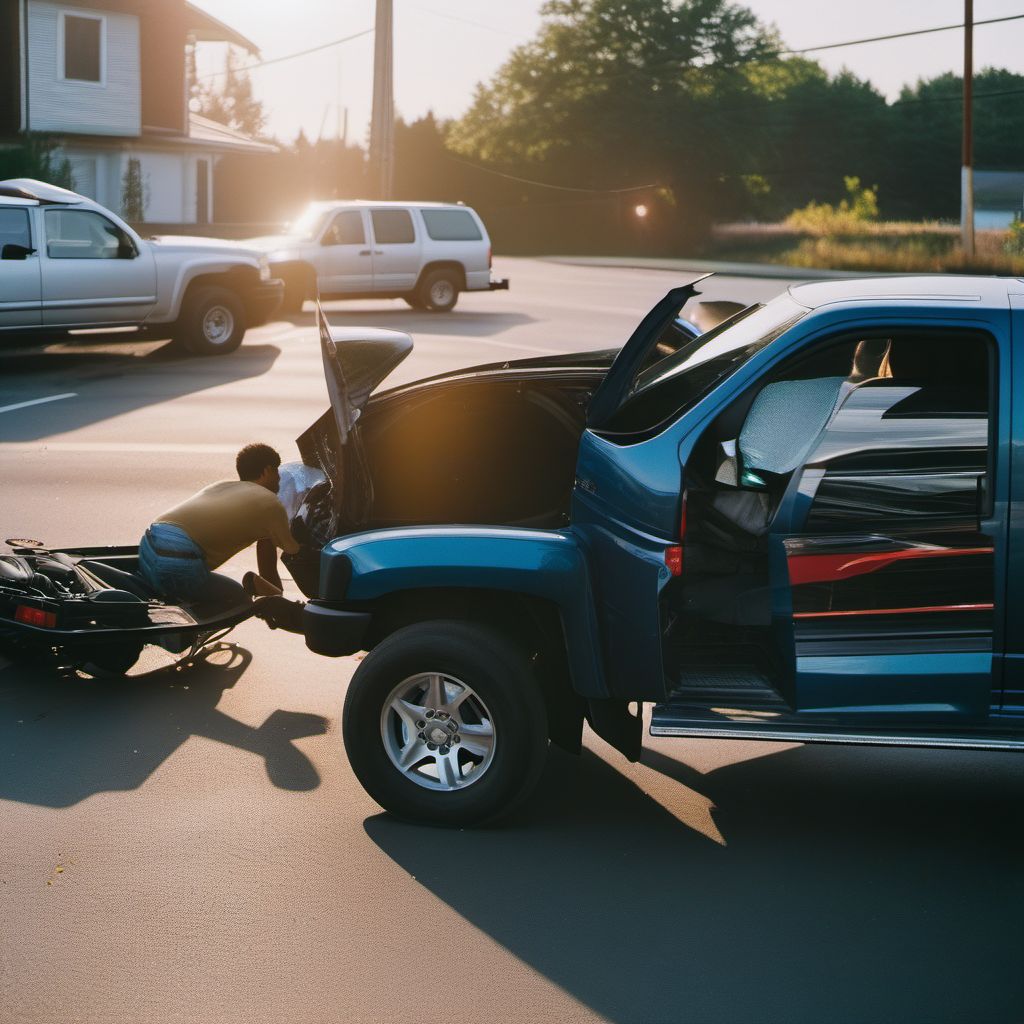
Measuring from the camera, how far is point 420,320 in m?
24.9

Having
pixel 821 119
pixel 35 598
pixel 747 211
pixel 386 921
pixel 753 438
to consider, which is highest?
pixel 821 119

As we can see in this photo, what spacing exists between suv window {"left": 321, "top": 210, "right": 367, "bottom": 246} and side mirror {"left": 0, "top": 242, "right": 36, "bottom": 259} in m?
8.17

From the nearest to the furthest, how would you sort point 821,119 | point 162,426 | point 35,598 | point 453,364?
point 35,598 → point 162,426 → point 453,364 → point 821,119

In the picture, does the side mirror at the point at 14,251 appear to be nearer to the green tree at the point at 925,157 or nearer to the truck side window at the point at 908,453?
the truck side window at the point at 908,453

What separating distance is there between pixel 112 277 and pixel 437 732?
48.2ft

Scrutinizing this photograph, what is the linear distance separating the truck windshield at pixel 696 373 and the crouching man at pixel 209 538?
7.42 ft

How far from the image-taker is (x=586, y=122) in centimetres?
7519

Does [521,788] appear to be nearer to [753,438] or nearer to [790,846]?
[790,846]

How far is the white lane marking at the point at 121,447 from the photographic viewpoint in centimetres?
1305

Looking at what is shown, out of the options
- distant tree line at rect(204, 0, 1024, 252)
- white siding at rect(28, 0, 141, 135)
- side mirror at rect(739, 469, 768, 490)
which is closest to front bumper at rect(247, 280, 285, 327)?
side mirror at rect(739, 469, 768, 490)

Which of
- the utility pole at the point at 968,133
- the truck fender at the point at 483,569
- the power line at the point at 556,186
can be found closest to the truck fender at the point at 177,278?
the truck fender at the point at 483,569

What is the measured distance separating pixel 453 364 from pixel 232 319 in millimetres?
3651

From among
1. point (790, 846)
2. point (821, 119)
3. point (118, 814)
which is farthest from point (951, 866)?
point (821, 119)

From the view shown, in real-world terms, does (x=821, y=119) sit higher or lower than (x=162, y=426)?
higher
